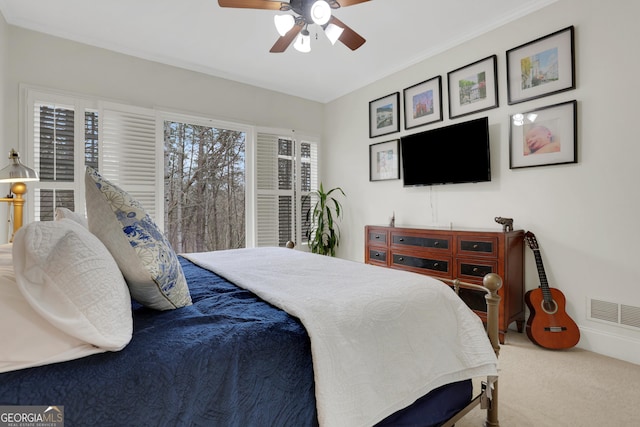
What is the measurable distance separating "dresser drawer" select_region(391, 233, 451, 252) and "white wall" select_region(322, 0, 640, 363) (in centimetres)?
49

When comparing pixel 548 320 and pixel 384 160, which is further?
pixel 384 160

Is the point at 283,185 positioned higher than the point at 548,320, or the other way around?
the point at 283,185

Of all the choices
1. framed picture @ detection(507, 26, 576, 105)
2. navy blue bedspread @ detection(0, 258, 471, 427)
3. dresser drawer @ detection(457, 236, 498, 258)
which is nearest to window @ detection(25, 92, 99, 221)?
navy blue bedspread @ detection(0, 258, 471, 427)

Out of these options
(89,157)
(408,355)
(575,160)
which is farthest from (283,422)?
(89,157)

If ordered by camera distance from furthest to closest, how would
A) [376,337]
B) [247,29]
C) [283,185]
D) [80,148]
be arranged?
[283,185] < [80,148] < [247,29] < [376,337]

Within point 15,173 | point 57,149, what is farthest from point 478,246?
point 57,149

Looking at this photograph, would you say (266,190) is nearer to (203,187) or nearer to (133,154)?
(203,187)

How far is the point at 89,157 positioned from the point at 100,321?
10.4 ft

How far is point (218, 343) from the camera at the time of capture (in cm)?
88

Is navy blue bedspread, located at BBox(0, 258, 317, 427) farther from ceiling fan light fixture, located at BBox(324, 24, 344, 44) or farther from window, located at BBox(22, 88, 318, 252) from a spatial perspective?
window, located at BBox(22, 88, 318, 252)

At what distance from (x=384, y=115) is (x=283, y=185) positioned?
1.73 metres

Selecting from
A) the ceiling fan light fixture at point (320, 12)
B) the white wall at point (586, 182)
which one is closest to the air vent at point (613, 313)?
the white wall at point (586, 182)

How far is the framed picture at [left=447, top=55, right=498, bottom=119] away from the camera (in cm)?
300

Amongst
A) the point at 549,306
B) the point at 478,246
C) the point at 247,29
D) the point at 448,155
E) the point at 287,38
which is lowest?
the point at 549,306
